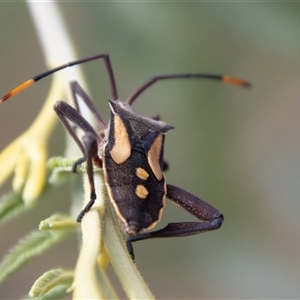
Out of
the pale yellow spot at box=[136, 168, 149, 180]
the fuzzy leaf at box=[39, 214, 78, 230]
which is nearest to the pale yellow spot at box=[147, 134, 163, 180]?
the pale yellow spot at box=[136, 168, 149, 180]

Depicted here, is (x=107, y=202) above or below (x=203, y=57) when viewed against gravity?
below

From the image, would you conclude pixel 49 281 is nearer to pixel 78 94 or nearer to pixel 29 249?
pixel 29 249

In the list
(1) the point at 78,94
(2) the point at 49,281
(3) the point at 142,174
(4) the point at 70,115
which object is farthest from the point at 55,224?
(1) the point at 78,94

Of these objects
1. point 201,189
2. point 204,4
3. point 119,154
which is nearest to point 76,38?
point 204,4

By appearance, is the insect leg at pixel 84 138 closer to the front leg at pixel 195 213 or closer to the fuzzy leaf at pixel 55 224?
the fuzzy leaf at pixel 55 224

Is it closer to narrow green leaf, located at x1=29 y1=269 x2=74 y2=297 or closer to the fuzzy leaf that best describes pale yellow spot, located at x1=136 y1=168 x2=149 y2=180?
the fuzzy leaf

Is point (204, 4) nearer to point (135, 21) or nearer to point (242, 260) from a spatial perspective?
point (135, 21)
